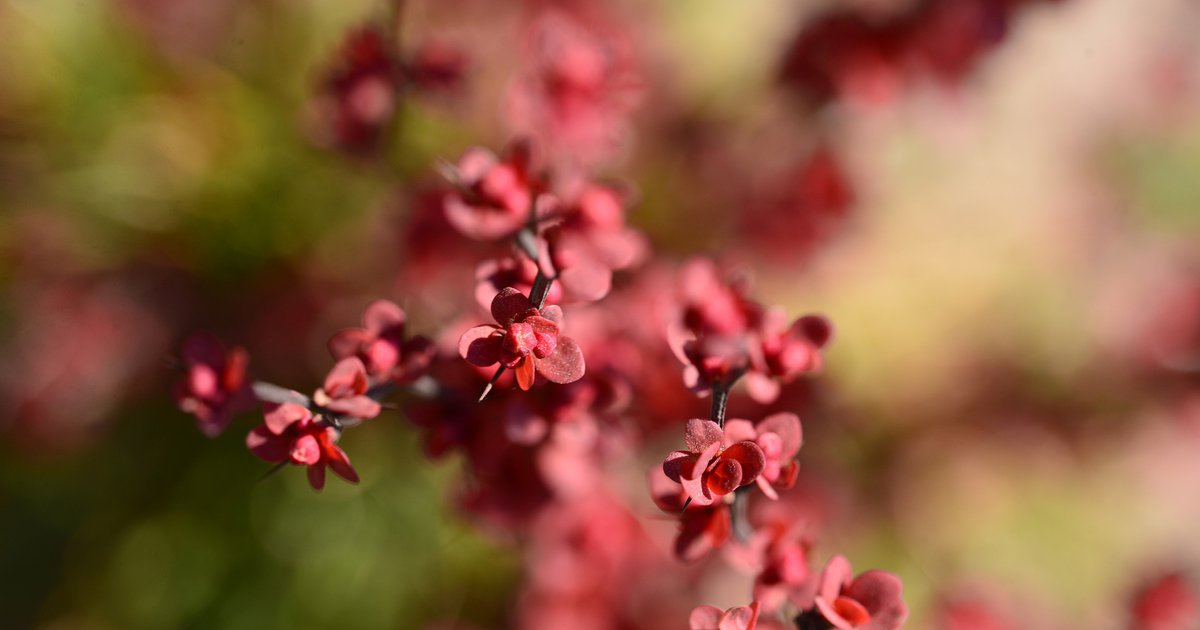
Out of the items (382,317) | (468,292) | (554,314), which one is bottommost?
(468,292)

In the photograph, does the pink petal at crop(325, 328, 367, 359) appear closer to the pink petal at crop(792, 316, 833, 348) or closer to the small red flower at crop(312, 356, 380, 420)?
the small red flower at crop(312, 356, 380, 420)

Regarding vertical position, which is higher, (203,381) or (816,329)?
(816,329)

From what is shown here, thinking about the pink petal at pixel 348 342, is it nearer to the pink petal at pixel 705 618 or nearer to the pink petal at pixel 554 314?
the pink petal at pixel 554 314

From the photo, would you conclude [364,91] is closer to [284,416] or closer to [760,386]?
[284,416]

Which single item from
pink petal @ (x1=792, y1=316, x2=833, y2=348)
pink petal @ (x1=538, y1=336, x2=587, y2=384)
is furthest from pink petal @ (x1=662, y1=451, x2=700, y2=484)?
pink petal @ (x1=792, y1=316, x2=833, y2=348)

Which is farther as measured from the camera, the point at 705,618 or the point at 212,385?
the point at 212,385

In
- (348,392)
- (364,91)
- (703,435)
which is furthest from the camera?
(364,91)

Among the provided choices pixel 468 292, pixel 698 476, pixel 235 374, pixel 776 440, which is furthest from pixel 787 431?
pixel 468 292

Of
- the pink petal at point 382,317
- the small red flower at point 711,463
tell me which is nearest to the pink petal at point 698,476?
the small red flower at point 711,463
